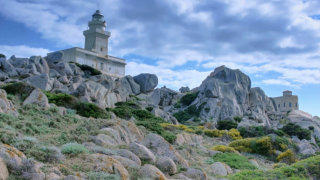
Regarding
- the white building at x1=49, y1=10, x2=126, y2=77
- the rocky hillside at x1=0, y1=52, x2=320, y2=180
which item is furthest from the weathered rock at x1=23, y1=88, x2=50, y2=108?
the white building at x1=49, y1=10, x2=126, y2=77

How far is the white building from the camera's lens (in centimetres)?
6694

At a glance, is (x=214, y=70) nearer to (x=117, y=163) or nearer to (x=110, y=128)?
(x=110, y=128)

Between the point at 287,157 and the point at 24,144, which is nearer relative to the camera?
the point at 24,144

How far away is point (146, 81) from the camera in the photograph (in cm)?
6550

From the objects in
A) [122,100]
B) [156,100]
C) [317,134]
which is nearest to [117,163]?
[122,100]

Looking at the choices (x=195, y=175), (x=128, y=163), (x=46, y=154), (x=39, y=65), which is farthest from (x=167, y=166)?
(x=39, y=65)

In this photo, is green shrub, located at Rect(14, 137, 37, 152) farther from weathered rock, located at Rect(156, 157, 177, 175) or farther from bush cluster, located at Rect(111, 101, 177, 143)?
bush cluster, located at Rect(111, 101, 177, 143)

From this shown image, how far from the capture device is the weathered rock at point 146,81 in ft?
214

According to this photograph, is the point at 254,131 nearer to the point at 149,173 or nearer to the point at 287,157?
the point at 287,157

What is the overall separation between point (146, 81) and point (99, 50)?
14397 millimetres

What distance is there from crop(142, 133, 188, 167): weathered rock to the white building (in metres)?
53.9

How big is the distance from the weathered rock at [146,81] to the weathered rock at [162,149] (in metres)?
51.5

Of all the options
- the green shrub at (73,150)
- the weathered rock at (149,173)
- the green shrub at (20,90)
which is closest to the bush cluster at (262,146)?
the green shrub at (20,90)

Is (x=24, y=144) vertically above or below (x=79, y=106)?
below
